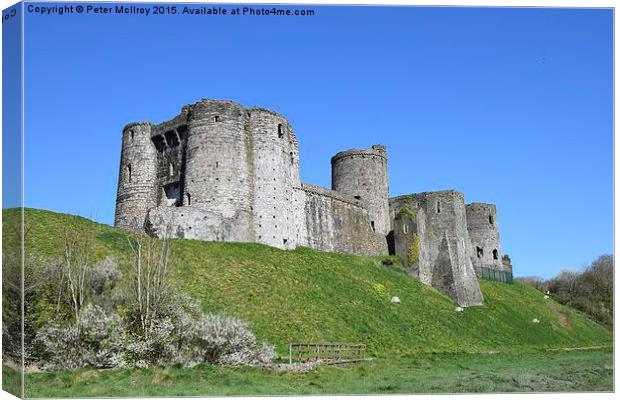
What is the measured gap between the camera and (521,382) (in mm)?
22422

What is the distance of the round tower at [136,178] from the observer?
45.2 meters

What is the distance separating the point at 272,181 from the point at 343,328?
41.1ft

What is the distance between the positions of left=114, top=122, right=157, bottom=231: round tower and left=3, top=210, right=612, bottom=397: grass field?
695 centimetres

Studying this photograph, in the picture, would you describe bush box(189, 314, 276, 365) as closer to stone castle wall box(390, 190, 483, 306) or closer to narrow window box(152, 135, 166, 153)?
narrow window box(152, 135, 166, 153)

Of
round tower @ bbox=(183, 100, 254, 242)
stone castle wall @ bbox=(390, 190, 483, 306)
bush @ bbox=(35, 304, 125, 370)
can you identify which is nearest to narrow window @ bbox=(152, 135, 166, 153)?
round tower @ bbox=(183, 100, 254, 242)

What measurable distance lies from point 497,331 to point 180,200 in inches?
800

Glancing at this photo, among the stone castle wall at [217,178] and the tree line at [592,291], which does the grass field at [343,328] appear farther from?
the tree line at [592,291]

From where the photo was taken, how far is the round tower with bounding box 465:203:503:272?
229 feet

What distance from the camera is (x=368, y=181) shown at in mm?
57625

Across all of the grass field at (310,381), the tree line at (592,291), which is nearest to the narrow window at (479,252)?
the tree line at (592,291)

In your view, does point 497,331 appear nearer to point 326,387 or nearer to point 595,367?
point 595,367

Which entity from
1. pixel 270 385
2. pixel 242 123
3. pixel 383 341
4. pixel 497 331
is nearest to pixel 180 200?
pixel 242 123

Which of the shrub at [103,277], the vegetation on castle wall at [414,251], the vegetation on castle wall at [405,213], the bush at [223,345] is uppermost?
the vegetation on castle wall at [405,213]

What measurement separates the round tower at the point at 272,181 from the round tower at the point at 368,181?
12.0 metres
